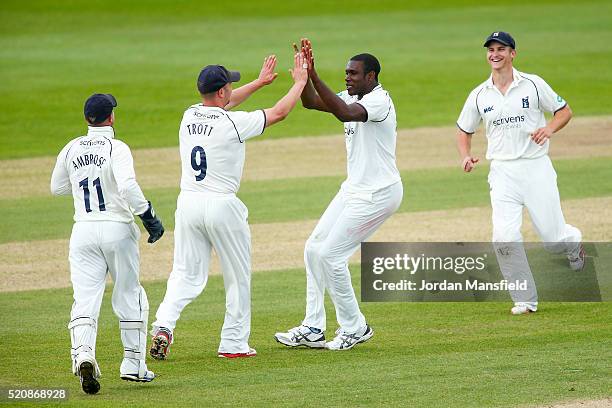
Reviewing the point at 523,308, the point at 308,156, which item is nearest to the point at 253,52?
the point at 308,156

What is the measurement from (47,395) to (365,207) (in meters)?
3.19

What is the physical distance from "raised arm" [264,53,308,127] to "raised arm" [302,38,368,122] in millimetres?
60

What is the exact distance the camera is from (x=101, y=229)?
8859 millimetres

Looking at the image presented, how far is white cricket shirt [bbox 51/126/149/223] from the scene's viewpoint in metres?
8.84

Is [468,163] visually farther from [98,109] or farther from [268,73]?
[98,109]

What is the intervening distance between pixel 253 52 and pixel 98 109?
23.4 meters

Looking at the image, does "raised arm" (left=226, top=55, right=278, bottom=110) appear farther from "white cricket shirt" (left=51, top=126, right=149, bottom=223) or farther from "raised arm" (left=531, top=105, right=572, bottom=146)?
"raised arm" (left=531, top=105, right=572, bottom=146)

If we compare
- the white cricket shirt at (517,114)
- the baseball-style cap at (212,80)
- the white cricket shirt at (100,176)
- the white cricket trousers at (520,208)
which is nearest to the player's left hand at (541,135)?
the white cricket shirt at (517,114)

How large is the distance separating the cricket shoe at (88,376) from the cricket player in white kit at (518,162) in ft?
14.5

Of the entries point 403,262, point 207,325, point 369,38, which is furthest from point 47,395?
point 369,38

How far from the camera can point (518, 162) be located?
11.4 m

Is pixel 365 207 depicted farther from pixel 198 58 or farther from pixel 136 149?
pixel 198 58

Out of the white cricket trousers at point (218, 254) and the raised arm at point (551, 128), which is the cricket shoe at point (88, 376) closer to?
the white cricket trousers at point (218, 254)

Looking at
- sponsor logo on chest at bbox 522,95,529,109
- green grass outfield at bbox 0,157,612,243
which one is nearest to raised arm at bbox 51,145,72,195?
sponsor logo on chest at bbox 522,95,529,109
